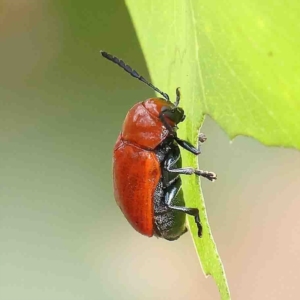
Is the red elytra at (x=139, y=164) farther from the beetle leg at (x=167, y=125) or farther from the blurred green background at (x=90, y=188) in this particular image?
the blurred green background at (x=90, y=188)

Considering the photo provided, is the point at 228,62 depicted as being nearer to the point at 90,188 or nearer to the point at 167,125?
the point at 167,125

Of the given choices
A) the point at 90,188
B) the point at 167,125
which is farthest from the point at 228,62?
the point at 90,188

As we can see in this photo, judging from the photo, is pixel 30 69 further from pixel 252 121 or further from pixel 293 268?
pixel 252 121

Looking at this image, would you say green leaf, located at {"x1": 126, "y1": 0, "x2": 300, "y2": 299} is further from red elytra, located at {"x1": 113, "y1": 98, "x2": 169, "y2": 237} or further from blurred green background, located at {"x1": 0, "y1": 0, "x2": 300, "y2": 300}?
blurred green background, located at {"x1": 0, "y1": 0, "x2": 300, "y2": 300}

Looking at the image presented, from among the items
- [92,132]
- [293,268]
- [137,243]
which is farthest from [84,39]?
[293,268]

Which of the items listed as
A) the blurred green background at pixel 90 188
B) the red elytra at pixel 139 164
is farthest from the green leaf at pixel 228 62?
the blurred green background at pixel 90 188

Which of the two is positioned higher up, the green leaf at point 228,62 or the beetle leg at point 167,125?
the beetle leg at point 167,125
